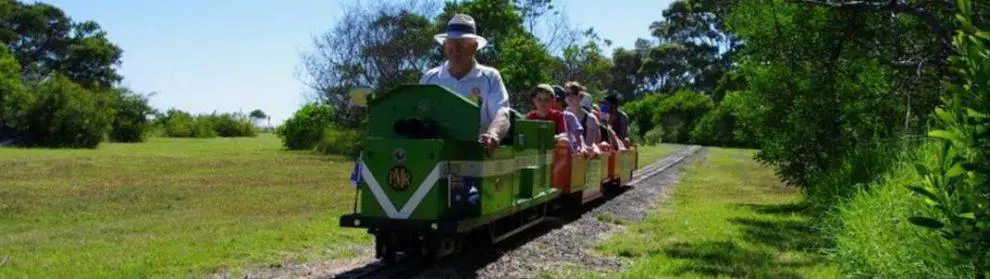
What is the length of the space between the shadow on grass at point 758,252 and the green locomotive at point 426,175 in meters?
1.86

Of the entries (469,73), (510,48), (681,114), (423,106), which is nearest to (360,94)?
(423,106)

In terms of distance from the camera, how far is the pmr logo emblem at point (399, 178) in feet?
26.7

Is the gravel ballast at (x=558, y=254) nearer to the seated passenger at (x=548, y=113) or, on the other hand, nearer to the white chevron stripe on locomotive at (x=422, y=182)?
the white chevron stripe on locomotive at (x=422, y=182)

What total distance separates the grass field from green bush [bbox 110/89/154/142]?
28.0 metres

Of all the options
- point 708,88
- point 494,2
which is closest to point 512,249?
point 494,2

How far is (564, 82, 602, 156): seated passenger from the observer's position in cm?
1380

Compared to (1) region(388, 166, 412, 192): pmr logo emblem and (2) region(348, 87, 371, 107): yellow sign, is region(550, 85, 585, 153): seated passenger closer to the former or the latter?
(2) region(348, 87, 371, 107): yellow sign

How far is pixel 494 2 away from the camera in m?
33.2

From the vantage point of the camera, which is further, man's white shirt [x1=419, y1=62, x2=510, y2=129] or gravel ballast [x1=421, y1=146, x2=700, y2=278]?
man's white shirt [x1=419, y1=62, x2=510, y2=129]

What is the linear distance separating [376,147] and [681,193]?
11983 millimetres

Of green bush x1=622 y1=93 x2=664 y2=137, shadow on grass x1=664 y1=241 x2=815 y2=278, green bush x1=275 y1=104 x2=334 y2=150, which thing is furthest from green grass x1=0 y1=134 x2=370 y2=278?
green bush x1=622 y1=93 x2=664 y2=137

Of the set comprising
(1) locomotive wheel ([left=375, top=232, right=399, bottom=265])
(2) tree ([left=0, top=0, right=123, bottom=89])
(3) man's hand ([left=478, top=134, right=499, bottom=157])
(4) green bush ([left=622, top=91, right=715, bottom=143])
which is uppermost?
(2) tree ([left=0, top=0, right=123, bottom=89])

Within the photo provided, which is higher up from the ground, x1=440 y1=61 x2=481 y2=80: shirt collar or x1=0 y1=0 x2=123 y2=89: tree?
x1=0 y1=0 x2=123 y2=89: tree

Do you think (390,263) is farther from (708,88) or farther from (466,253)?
(708,88)
